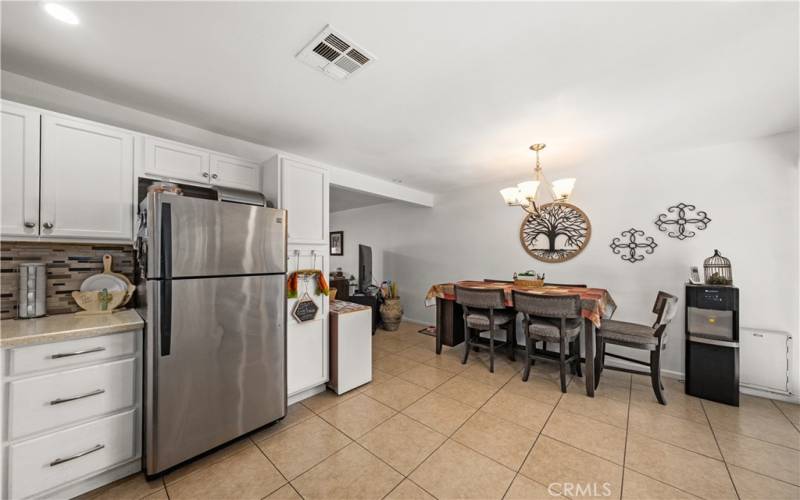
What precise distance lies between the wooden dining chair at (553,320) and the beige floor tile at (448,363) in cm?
69

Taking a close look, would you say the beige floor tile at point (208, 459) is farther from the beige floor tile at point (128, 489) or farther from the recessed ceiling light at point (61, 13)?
the recessed ceiling light at point (61, 13)

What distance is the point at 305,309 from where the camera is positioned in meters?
2.45

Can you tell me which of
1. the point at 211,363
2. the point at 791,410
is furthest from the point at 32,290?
the point at 791,410

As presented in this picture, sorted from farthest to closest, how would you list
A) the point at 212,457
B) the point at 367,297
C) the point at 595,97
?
the point at 367,297 → the point at 595,97 → the point at 212,457

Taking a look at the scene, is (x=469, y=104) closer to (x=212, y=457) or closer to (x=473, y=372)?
(x=473, y=372)

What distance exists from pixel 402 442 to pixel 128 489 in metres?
1.60

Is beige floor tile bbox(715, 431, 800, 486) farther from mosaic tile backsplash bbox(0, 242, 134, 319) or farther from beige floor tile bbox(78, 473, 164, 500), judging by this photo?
mosaic tile backsplash bbox(0, 242, 134, 319)

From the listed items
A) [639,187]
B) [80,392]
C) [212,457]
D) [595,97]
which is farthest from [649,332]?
[80,392]

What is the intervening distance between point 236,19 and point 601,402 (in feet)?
12.2

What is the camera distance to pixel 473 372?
3115mm

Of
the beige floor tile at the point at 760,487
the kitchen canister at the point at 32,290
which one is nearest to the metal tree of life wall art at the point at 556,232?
the beige floor tile at the point at 760,487

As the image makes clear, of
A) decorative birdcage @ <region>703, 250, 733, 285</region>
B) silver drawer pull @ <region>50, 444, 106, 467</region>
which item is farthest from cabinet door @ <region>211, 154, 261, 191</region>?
decorative birdcage @ <region>703, 250, 733, 285</region>

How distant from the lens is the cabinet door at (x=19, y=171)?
1.53 m

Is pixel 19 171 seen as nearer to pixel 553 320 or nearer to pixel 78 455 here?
pixel 78 455
